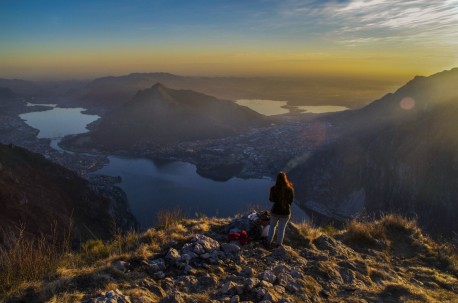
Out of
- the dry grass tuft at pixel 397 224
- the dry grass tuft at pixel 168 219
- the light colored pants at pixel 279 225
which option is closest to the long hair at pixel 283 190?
the light colored pants at pixel 279 225

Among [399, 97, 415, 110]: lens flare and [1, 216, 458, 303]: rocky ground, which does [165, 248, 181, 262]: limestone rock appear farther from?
[399, 97, 415, 110]: lens flare

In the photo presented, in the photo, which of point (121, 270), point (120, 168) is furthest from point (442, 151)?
point (120, 168)

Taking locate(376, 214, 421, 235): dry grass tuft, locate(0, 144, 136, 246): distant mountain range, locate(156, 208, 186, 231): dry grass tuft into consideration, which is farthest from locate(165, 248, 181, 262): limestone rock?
locate(0, 144, 136, 246): distant mountain range

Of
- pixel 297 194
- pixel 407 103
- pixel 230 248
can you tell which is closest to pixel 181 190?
pixel 297 194

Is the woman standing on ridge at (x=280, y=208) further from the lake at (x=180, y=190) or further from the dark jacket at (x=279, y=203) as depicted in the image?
the lake at (x=180, y=190)

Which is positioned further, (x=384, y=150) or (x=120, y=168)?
(x=120, y=168)

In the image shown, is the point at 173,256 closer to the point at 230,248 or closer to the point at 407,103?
the point at 230,248

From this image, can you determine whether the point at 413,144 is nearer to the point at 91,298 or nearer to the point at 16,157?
the point at 16,157

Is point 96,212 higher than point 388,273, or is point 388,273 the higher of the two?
point 388,273
